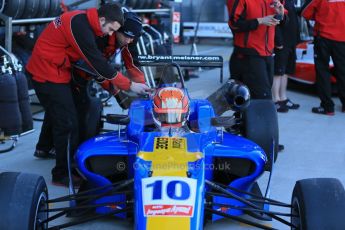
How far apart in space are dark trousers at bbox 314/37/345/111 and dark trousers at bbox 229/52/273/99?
6.67 ft

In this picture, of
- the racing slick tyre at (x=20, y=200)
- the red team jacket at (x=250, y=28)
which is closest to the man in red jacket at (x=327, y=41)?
the red team jacket at (x=250, y=28)

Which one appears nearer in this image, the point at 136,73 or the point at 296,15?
the point at 136,73

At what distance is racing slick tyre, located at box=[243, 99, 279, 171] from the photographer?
475cm

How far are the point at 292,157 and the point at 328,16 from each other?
2.71 m

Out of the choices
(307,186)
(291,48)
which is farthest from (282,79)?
(307,186)

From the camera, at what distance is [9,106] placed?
6.16 m

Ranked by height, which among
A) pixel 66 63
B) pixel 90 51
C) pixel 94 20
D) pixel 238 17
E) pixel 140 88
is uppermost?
pixel 94 20

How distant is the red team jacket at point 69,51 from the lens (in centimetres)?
446

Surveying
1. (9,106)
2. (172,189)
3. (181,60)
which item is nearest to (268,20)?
(181,60)

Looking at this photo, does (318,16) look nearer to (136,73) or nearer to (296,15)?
(296,15)

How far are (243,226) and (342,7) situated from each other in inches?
181

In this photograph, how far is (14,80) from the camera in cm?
621

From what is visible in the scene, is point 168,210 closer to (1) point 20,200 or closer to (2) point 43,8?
(1) point 20,200

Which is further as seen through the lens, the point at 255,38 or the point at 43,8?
the point at 43,8
